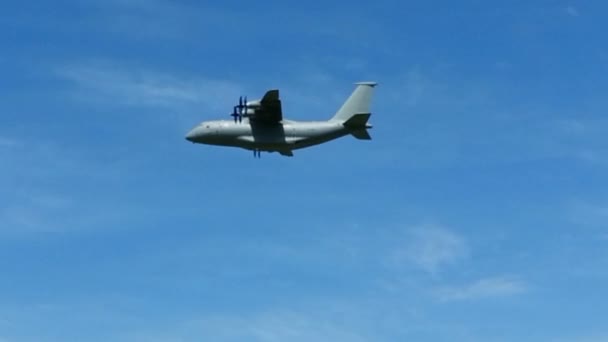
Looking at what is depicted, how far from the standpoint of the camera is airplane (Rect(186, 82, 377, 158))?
153 metres

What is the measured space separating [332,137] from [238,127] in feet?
37.5

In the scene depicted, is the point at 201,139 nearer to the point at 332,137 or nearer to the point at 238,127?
the point at 238,127

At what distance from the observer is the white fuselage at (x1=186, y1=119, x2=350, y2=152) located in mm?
152500

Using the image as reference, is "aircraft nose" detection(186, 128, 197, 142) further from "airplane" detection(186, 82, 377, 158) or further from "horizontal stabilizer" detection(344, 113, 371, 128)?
"horizontal stabilizer" detection(344, 113, 371, 128)

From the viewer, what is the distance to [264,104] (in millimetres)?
153750

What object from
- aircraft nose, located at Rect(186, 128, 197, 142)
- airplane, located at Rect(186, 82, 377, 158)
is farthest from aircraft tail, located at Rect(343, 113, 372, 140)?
aircraft nose, located at Rect(186, 128, 197, 142)

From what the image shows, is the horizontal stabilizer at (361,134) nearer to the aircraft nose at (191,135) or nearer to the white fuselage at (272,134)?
the white fuselage at (272,134)

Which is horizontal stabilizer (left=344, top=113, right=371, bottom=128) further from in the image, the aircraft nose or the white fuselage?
the aircraft nose

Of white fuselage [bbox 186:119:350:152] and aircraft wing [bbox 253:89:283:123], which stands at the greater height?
aircraft wing [bbox 253:89:283:123]

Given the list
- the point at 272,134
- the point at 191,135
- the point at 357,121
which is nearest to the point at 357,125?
the point at 357,121

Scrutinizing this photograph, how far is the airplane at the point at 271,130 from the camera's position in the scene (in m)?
153

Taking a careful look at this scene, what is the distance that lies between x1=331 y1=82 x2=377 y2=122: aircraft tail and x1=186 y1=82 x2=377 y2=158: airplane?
128 inches

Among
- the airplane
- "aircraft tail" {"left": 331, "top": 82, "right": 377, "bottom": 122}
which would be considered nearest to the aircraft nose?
the airplane

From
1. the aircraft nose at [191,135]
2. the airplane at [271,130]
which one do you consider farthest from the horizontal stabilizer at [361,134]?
the aircraft nose at [191,135]
